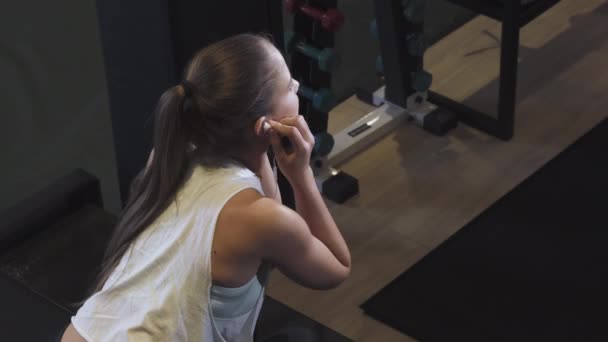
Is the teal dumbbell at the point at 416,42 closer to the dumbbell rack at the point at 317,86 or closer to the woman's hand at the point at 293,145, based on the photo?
the dumbbell rack at the point at 317,86

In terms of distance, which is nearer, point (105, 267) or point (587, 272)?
point (105, 267)

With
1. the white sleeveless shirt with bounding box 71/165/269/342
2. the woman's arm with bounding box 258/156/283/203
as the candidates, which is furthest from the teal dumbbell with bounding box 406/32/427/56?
the white sleeveless shirt with bounding box 71/165/269/342

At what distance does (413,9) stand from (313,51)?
483mm

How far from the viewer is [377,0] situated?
3596 mm

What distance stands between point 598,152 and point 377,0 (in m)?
0.94

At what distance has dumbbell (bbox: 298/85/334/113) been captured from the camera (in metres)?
3.26

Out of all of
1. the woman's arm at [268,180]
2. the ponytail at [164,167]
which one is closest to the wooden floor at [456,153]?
the woman's arm at [268,180]

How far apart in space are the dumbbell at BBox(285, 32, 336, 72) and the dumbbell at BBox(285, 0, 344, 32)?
8 centimetres

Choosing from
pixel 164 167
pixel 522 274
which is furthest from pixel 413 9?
pixel 164 167

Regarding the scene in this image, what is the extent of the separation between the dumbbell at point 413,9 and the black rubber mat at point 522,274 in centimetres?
67

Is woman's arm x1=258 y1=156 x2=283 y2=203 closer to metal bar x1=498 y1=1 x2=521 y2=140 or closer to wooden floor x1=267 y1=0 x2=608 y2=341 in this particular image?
wooden floor x1=267 y1=0 x2=608 y2=341

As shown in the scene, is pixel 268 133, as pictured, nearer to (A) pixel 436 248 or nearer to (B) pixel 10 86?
(A) pixel 436 248

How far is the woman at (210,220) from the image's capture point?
183 centimetres

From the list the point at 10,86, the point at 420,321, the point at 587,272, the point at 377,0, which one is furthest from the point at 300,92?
the point at 10,86
